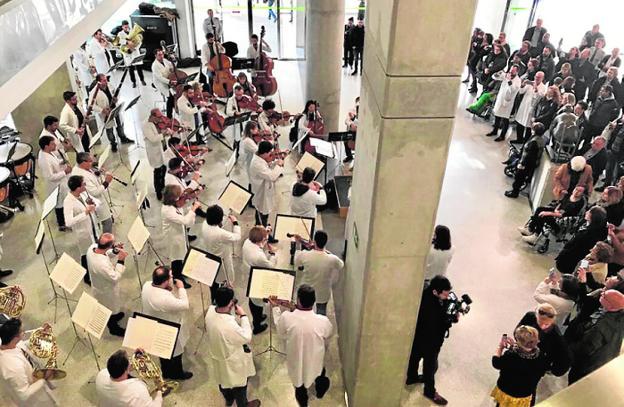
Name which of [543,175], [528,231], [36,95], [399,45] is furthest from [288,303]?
[36,95]

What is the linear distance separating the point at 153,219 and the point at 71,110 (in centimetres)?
222

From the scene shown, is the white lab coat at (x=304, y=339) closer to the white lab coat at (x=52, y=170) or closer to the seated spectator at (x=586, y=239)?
the seated spectator at (x=586, y=239)

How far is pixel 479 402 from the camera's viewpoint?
5656 mm

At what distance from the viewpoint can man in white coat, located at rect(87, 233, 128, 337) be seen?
222 inches

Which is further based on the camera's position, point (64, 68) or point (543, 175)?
point (64, 68)

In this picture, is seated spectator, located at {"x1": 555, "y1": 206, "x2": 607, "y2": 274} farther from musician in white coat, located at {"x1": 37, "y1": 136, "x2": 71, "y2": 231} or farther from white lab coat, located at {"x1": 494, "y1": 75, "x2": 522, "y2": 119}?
musician in white coat, located at {"x1": 37, "y1": 136, "x2": 71, "y2": 231}

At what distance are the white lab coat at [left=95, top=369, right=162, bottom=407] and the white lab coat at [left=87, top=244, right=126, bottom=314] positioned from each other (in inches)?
62.4

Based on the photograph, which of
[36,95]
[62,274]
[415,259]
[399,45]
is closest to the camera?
[399,45]

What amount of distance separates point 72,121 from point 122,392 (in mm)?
5658

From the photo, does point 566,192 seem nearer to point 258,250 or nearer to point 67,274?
point 258,250

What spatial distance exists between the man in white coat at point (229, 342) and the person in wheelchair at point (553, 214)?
4.66 meters

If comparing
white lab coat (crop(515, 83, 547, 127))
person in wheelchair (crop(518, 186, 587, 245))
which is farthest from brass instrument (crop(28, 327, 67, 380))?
white lab coat (crop(515, 83, 547, 127))

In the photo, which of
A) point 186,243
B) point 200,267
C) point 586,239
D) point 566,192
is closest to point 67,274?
point 200,267

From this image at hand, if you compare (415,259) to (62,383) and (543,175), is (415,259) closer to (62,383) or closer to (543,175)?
(62,383)
